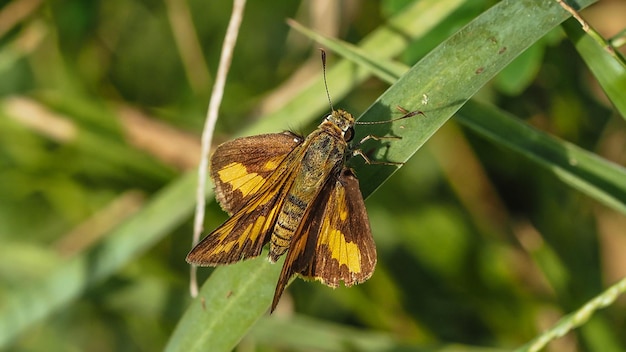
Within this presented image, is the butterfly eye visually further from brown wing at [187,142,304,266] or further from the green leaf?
the green leaf

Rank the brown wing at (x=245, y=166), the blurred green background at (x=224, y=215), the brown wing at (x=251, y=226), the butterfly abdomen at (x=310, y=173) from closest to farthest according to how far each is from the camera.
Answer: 1. the brown wing at (x=251, y=226)
2. the butterfly abdomen at (x=310, y=173)
3. the brown wing at (x=245, y=166)
4. the blurred green background at (x=224, y=215)

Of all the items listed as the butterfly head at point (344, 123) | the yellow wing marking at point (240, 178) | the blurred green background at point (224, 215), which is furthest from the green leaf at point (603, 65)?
the blurred green background at point (224, 215)

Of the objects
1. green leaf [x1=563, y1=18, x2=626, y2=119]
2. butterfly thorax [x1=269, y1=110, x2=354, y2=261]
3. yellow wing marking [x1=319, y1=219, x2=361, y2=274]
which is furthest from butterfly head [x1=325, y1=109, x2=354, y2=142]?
green leaf [x1=563, y1=18, x2=626, y2=119]

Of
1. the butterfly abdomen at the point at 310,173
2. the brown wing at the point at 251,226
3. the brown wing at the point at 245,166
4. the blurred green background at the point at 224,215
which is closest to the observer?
the brown wing at the point at 251,226

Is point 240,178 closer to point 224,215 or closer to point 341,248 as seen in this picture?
point 341,248

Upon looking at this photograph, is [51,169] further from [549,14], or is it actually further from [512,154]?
[549,14]

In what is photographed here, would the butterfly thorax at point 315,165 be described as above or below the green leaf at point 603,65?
above

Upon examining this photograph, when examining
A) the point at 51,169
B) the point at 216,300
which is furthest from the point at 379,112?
the point at 51,169

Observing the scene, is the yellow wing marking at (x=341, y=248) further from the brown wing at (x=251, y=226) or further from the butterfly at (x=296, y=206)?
the brown wing at (x=251, y=226)
